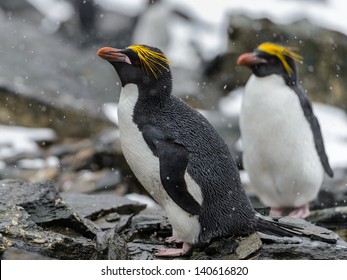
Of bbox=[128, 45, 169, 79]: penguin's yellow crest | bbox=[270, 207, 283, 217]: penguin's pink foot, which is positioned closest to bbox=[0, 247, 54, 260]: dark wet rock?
bbox=[128, 45, 169, 79]: penguin's yellow crest

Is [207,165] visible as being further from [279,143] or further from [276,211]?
[276,211]

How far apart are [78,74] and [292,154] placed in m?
6.62

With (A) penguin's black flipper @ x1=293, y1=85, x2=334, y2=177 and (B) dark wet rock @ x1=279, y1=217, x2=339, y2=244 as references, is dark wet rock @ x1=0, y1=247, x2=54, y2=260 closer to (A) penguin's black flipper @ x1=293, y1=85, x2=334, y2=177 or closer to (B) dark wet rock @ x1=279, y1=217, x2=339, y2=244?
(B) dark wet rock @ x1=279, y1=217, x2=339, y2=244

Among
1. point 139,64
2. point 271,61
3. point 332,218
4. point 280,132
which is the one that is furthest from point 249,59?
point 139,64

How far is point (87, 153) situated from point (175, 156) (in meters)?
4.67

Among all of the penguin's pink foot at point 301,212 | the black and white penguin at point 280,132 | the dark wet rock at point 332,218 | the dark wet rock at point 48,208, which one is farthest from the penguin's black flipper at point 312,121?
the dark wet rock at point 48,208

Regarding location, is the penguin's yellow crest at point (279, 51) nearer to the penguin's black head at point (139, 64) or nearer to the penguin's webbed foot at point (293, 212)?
the penguin's webbed foot at point (293, 212)

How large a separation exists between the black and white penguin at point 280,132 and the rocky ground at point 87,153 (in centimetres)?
29

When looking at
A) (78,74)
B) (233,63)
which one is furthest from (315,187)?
(78,74)

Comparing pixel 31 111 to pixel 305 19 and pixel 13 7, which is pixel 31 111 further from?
pixel 13 7

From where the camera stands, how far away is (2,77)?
9898 mm

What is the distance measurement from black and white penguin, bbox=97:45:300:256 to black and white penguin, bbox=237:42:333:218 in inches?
76.7

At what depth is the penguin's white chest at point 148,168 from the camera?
348 centimetres

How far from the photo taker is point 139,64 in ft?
11.7
